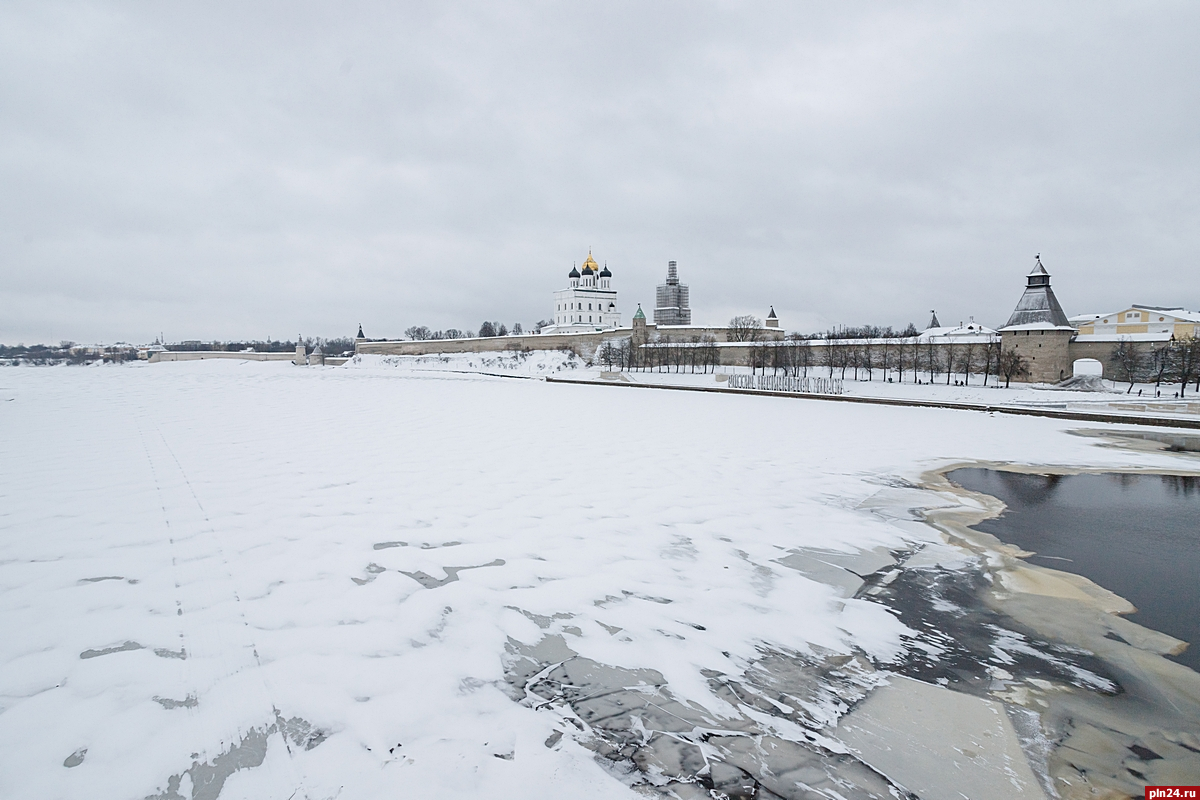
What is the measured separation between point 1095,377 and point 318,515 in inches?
1500

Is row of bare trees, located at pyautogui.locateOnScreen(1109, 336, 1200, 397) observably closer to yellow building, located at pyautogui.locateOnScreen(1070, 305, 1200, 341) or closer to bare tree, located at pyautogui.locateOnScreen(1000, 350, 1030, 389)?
bare tree, located at pyautogui.locateOnScreen(1000, 350, 1030, 389)

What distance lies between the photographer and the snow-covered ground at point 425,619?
Answer: 2.30 metres

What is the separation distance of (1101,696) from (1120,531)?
425cm

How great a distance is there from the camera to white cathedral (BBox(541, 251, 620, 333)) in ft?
233

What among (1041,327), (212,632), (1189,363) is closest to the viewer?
(212,632)

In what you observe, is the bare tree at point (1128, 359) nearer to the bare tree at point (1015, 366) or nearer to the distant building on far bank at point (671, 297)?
the bare tree at point (1015, 366)

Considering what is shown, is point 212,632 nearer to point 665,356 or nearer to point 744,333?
point 665,356

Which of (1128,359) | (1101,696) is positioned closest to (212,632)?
(1101,696)

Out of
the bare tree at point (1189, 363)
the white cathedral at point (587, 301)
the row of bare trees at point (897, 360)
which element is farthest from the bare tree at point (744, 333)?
the bare tree at point (1189, 363)

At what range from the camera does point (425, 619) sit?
353 centimetres

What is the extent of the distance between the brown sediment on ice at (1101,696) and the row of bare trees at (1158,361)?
1263 inches

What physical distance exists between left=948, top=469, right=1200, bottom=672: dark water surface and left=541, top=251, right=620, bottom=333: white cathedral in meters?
61.2

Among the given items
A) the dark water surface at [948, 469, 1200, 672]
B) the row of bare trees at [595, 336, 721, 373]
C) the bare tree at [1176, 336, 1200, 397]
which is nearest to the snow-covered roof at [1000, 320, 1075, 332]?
the bare tree at [1176, 336, 1200, 397]

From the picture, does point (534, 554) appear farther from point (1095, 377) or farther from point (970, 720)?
point (1095, 377)
